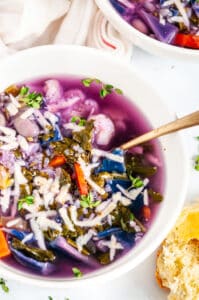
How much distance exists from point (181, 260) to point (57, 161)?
48 centimetres

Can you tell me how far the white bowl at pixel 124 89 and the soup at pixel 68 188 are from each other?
0.03m

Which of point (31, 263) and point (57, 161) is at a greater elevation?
point (57, 161)

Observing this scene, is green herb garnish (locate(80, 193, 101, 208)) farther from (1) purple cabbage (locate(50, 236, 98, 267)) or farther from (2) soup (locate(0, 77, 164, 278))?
(1) purple cabbage (locate(50, 236, 98, 267))

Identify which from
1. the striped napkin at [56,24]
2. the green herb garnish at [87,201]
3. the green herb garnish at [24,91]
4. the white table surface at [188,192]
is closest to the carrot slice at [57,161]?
the green herb garnish at [87,201]

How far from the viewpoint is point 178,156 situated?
2.54m

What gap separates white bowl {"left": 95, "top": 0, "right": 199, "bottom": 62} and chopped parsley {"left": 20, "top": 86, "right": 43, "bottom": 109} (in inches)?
13.9

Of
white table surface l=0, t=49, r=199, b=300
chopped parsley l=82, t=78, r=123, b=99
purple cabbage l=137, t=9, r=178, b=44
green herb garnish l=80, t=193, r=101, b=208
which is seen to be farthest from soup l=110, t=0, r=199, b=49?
green herb garnish l=80, t=193, r=101, b=208

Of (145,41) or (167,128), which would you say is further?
(145,41)

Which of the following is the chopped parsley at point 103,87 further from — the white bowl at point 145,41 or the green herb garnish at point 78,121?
the white bowl at point 145,41

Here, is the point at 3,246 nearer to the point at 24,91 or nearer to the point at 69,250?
the point at 69,250

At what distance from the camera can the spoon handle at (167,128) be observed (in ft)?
8.22

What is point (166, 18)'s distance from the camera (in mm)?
2848

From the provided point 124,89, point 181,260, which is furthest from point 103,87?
point 181,260

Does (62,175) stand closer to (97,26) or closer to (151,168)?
(151,168)
